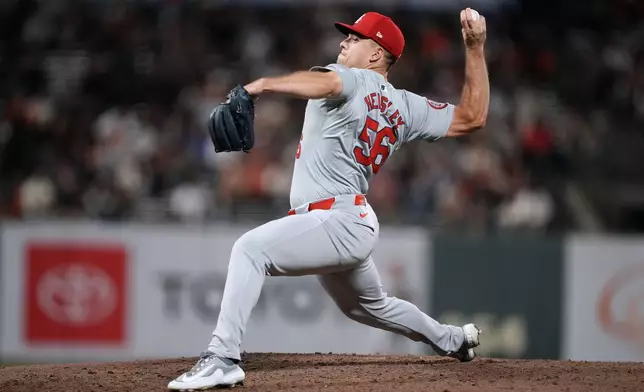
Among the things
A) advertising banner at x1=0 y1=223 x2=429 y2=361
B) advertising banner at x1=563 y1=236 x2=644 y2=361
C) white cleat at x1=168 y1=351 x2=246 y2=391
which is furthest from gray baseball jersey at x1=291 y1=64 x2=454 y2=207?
advertising banner at x1=563 y1=236 x2=644 y2=361

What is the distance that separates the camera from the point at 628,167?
1057 cm

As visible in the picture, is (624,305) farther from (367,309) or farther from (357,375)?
(357,375)

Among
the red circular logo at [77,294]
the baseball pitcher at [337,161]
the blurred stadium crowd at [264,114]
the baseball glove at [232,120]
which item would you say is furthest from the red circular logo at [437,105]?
the red circular logo at [77,294]

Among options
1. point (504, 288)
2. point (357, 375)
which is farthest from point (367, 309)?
point (504, 288)

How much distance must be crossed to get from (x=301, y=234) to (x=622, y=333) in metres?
6.06

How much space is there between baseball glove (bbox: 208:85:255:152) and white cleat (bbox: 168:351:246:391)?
3.45ft

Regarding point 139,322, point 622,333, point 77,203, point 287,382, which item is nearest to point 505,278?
point 622,333

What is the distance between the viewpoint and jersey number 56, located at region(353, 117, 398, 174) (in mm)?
5121

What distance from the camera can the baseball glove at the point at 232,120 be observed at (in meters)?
4.58

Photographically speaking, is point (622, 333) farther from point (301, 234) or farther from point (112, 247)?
point (301, 234)

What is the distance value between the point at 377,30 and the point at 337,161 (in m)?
0.73

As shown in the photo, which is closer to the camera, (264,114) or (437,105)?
(437,105)

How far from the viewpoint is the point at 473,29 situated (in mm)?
5496

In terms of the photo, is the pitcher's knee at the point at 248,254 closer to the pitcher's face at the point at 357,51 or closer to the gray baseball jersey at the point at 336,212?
the gray baseball jersey at the point at 336,212
